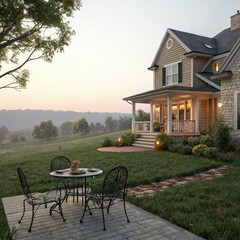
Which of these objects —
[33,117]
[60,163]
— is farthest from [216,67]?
[33,117]

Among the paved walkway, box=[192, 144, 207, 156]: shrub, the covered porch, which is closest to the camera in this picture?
the paved walkway

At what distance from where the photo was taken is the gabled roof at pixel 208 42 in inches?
717

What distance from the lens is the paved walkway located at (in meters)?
3.84

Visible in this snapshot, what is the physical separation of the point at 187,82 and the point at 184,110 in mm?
2158

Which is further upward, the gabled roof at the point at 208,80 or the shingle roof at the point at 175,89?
the gabled roof at the point at 208,80

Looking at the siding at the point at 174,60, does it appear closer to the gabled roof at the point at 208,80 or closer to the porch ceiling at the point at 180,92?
the gabled roof at the point at 208,80

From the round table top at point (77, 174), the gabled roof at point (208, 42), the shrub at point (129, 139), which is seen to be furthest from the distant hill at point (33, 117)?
the round table top at point (77, 174)

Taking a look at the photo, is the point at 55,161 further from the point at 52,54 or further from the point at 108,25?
the point at 108,25

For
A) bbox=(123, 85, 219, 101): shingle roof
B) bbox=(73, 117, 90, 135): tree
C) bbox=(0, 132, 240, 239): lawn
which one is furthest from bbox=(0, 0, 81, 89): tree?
bbox=(73, 117, 90, 135): tree

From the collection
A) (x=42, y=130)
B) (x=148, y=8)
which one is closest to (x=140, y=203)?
(x=148, y=8)

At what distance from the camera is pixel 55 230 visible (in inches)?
163

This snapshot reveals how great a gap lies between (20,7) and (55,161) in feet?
21.7

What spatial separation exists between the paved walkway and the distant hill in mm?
109404

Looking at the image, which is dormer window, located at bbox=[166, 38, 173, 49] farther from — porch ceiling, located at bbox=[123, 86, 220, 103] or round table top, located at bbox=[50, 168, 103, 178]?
round table top, located at bbox=[50, 168, 103, 178]
